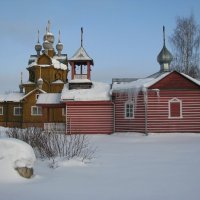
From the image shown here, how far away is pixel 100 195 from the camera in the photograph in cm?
578

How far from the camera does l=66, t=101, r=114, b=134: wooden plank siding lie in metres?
21.6

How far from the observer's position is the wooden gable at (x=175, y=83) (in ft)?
64.5

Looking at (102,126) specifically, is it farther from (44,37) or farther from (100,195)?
(44,37)

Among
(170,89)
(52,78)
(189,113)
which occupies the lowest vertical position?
(189,113)

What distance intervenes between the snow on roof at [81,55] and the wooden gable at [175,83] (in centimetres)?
631

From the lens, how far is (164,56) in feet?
77.7

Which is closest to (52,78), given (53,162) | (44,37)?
(44,37)

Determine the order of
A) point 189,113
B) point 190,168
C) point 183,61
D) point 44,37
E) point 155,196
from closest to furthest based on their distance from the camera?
point 155,196 → point 190,168 → point 189,113 → point 183,61 → point 44,37

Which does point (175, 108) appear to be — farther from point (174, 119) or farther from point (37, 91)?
point (37, 91)

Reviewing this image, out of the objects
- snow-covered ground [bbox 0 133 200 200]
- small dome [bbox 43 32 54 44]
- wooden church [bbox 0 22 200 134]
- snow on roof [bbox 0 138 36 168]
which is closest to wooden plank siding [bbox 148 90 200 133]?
wooden church [bbox 0 22 200 134]

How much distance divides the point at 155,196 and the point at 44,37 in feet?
132

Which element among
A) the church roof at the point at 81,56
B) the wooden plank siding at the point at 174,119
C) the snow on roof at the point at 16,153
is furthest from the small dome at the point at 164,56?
the snow on roof at the point at 16,153

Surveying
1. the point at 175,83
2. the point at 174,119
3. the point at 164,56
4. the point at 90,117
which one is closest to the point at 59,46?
the point at 164,56

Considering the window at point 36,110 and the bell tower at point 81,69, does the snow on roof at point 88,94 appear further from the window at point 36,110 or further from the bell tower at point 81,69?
the window at point 36,110
